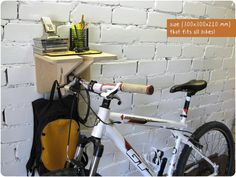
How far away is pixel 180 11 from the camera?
5.15 feet

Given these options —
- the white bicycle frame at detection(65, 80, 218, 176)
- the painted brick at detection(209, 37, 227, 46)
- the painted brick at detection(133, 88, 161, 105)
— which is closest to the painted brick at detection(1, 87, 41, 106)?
the white bicycle frame at detection(65, 80, 218, 176)

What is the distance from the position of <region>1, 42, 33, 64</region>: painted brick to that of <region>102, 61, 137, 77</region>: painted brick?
41 cm

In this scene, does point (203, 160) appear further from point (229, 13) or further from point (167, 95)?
point (229, 13)

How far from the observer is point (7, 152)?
1203mm

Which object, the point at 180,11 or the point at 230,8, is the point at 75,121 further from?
the point at 230,8

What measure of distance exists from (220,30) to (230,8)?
0.17 m

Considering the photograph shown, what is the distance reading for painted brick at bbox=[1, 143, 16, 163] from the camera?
1.19 metres

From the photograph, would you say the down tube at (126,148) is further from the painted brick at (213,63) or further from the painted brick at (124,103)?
the painted brick at (213,63)

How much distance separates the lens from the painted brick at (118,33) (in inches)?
51.6

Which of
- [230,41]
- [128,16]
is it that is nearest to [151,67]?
[128,16]

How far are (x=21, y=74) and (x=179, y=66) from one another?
101 centimetres

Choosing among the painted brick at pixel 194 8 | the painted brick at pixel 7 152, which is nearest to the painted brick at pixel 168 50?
the painted brick at pixel 194 8

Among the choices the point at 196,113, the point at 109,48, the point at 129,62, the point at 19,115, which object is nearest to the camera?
the point at 19,115

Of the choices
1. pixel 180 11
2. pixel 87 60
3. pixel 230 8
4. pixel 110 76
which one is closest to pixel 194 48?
pixel 180 11
